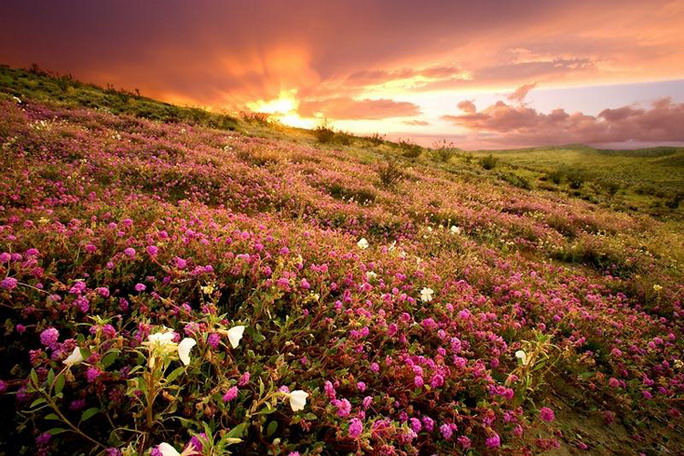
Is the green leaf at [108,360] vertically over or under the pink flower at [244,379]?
over

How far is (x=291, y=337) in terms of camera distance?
326 cm

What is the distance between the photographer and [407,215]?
31.4 feet

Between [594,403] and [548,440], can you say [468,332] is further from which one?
[594,403]

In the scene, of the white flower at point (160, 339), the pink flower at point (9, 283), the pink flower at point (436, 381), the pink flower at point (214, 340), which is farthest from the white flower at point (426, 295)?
the pink flower at point (9, 283)

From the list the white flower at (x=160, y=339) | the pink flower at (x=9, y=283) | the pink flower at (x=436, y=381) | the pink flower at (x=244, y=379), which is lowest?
the pink flower at (x=436, y=381)

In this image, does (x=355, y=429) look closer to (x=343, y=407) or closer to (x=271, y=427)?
(x=343, y=407)

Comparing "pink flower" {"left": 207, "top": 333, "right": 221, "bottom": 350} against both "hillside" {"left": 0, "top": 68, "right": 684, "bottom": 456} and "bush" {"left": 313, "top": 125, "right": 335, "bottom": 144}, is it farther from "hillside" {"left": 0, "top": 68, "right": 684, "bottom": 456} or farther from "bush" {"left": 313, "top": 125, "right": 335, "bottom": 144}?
"bush" {"left": 313, "top": 125, "right": 335, "bottom": 144}

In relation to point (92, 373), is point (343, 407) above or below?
below

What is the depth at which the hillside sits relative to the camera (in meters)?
2.19

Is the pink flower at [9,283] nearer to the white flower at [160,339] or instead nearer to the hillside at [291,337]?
the hillside at [291,337]

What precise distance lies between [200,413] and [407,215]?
26.2ft

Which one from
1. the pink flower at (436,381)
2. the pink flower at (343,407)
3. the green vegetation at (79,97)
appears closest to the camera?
the pink flower at (343,407)

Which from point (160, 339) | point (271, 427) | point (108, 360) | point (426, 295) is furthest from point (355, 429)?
point (426, 295)

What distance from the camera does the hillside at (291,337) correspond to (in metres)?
2.19
